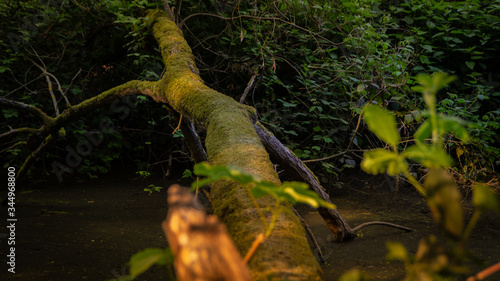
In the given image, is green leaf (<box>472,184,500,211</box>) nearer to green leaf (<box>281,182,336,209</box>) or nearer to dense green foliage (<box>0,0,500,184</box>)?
green leaf (<box>281,182,336,209</box>)

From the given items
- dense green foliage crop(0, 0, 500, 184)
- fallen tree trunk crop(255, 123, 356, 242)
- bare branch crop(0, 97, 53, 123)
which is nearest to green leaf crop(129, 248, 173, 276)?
fallen tree trunk crop(255, 123, 356, 242)

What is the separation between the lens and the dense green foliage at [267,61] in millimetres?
4055

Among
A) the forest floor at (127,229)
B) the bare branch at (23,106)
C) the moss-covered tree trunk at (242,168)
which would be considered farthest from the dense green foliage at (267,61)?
the moss-covered tree trunk at (242,168)

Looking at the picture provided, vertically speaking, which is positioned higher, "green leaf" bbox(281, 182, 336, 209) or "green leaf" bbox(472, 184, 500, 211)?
"green leaf" bbox(281, 182, 336, 209)

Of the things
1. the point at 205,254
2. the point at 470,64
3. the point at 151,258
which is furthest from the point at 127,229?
the point at 470,64

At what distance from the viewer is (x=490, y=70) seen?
5.07m

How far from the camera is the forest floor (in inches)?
89.1

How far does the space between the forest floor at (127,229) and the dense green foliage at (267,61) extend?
0.50 metres

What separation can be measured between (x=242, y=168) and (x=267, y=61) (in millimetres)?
3200

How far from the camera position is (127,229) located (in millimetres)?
3111

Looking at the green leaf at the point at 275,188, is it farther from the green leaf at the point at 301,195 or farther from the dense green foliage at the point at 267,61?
the dense green foliage at the point at 267,61

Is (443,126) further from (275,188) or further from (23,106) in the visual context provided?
(23,106)

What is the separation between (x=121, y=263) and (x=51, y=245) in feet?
2.33

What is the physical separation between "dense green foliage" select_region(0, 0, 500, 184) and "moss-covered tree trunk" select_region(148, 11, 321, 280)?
1824 mm
